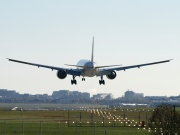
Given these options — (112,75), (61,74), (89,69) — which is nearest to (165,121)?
(112,75)

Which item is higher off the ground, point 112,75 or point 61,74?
point 61,74

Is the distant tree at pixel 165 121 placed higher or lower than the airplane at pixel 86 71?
lower

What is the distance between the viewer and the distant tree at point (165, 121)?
87.3m

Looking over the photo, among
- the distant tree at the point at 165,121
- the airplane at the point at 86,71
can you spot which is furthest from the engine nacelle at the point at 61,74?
the distant tree at the point at 165,121

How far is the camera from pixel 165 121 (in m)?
92.1

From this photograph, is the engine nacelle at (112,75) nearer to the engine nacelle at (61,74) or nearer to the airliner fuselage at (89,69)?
the airliner fuselage at (89,69)

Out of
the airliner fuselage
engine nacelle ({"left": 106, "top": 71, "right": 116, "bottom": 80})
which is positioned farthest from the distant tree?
the airliner fuselage

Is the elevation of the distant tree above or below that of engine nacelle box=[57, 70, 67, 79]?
below

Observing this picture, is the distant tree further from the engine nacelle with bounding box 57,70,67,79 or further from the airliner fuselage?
the engine nacelle with bounding box 57,70,67,79

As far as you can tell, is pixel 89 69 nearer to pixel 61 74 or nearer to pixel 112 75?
pixel 112 75

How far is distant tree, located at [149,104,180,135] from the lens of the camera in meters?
87.3

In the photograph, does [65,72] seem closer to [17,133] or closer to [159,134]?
[17,133]

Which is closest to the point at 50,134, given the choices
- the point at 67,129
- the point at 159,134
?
the point at 67,129

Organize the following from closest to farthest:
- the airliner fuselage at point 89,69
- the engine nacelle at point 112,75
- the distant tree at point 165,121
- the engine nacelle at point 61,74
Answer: the distant tree at point 165,121 < the airliner fuselage at point 89,69 < the engine nacelle at point 112,75 < the engine nacelle at point 61,74
